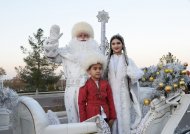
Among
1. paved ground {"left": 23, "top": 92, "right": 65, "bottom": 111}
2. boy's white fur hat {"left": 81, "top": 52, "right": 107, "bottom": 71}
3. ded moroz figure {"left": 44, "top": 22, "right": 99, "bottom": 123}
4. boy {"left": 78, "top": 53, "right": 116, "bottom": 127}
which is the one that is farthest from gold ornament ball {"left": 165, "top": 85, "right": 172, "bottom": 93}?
paved ground {"left": 23, "top": 92, "right": 65, "bottom": 111}

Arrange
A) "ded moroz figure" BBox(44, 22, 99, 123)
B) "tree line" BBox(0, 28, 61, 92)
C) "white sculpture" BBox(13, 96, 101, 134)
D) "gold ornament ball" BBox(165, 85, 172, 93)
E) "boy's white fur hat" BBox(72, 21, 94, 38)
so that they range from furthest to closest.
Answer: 1. "tree line" BBox(0, 28, 61, 92)
2. "boy's white fur hat" BBox(72, 21, 94, 38)
3. "ded moroz figure" BBox(44, 22, 99, 123)
4. "gold ornament ball" BBox(165, 85, 172, 93)
5. "white sculpture" BBox(13, 96, 101, 134)

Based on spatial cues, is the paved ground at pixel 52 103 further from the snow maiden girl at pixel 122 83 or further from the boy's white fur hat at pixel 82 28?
the snow maiden girl at pixel 122 83

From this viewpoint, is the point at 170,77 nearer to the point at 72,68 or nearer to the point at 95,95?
the point at 95,95

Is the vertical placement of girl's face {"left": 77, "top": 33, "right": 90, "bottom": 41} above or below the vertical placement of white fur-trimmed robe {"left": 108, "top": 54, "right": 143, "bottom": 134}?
above

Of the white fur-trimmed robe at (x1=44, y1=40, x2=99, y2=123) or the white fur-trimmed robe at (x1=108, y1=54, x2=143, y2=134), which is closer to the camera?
the white fur-trimmed robe at (x1=108, y1=54, x2=143, y2=134)

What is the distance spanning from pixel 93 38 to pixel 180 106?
1.51m

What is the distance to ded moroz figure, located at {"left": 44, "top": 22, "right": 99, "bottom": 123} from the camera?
13.7ft

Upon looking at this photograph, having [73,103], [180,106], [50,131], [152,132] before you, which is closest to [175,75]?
[180,106]

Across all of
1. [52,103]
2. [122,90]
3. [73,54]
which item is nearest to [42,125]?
[122,90]

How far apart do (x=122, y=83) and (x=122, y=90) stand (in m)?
0.08

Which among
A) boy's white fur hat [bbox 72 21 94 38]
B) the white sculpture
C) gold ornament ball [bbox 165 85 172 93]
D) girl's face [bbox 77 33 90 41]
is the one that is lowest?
the white sculpture

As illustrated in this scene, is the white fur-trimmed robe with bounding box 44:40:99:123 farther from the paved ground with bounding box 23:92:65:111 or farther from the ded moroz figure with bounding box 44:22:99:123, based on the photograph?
the paved ground with bounding box 23:92:65:111

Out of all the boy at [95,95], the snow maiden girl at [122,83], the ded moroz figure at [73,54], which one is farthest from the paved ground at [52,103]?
the boy at [95,95]

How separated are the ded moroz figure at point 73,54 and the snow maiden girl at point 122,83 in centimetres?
39
